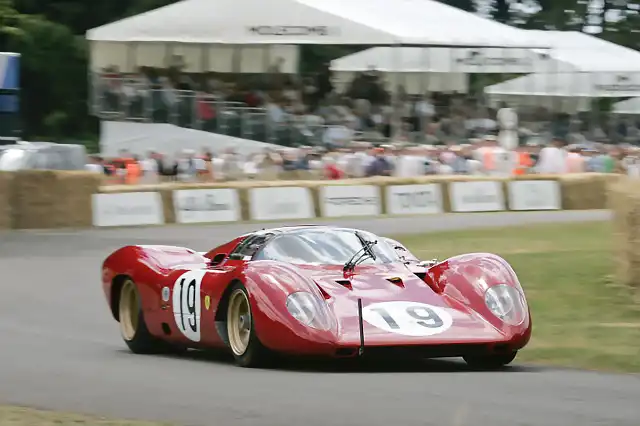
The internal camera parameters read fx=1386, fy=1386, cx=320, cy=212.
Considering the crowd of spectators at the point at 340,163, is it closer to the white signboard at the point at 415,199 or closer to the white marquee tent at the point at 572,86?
the white signboard at the point at 415,199

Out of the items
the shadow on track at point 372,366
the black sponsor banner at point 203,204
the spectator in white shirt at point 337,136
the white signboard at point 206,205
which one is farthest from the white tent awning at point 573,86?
the shadow on track at point 372,366

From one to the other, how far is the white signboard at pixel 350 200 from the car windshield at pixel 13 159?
5756 mm

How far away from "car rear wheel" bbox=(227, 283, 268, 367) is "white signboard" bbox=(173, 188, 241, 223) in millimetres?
16593

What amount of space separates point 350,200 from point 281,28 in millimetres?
4342

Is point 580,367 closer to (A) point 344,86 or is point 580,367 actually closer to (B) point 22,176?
(B) point 22,176

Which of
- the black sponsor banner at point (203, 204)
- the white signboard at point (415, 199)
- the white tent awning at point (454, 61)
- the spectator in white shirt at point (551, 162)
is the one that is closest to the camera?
the black sponsor banner at point (203, 204)

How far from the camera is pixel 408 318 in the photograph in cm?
864

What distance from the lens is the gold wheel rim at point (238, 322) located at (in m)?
8.98

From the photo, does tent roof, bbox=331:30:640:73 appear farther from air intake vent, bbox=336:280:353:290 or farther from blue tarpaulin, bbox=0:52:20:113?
air intake vent, bbox=336:280:353:290

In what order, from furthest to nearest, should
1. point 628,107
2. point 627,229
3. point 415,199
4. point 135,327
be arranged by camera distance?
1. point 628,107
2. point 415,199
3. point 627,229
4. point 135,327

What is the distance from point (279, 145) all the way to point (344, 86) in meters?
2.44

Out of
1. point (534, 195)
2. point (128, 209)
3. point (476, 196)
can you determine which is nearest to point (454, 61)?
point (534, 195)

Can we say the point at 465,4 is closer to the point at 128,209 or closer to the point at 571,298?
the point at 128,209

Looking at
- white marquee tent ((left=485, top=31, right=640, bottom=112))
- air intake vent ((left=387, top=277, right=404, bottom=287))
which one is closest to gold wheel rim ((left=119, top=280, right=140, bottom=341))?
air intake vent ((left=387, top=277, right=404, bottom=287))
